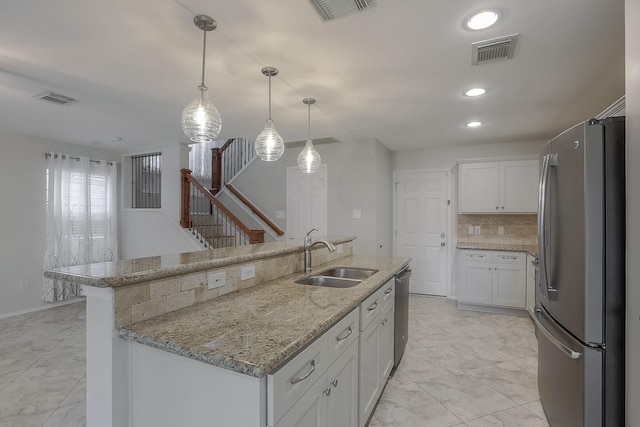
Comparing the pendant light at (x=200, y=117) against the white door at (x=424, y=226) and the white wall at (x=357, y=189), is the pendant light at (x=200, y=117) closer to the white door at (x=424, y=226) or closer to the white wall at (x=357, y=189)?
the white wall at (x=357, y=189)

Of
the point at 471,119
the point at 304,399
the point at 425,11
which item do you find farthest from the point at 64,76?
the point at 471,119

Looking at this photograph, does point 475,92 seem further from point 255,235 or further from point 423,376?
point 255,235

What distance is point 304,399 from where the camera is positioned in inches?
45.7

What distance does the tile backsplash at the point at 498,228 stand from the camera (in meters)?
4.66

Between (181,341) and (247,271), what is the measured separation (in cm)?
83

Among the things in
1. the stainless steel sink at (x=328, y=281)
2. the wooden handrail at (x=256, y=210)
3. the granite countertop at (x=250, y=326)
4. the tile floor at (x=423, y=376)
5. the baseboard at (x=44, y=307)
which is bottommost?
the tile floor at (x=423, y=376)

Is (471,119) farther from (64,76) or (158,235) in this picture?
(158,235)

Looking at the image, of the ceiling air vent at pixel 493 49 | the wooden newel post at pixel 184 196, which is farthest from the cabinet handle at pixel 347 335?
the wooden newel post at pixel 184 196

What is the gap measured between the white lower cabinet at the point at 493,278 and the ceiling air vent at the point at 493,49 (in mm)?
2889

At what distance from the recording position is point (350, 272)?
269cm

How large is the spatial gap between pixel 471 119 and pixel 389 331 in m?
2.65

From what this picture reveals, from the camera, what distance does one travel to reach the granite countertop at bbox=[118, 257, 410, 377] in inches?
40.1

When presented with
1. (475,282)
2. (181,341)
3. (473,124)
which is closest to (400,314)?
(181,341)

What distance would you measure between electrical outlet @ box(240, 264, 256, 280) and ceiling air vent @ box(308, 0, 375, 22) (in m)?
1.52
